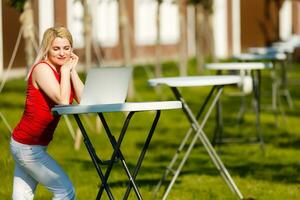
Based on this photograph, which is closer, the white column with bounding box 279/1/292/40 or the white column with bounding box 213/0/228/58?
the white column with bounding box 213/0/228/58

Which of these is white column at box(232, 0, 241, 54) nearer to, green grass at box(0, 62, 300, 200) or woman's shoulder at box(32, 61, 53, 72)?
green grass at box(0, 62, 300, 200)

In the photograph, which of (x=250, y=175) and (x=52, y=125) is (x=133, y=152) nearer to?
(x=250, y=175)

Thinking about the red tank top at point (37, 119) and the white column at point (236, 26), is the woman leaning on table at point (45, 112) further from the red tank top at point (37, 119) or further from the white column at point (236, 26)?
the white column at point (236, 26)

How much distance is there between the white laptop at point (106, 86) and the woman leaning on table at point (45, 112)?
155 millimetres

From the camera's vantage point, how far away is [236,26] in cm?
3609

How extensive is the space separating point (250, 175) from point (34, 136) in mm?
3726

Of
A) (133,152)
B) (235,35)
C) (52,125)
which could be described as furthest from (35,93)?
(235,35)

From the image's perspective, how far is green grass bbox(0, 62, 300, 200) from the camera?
8.20 m

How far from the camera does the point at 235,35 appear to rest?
3609 centimetres

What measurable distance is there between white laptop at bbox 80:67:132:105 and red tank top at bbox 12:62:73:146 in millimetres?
208

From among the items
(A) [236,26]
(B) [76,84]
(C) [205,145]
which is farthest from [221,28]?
(B) [76,84]

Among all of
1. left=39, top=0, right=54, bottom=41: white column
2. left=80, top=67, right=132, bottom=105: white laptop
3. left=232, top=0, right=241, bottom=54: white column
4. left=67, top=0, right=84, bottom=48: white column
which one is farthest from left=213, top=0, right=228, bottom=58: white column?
left=80, top=67, right=132, bottom=105: white laptop

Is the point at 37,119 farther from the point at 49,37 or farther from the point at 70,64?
the point at 49,37

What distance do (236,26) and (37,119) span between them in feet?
101
